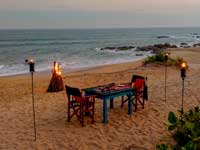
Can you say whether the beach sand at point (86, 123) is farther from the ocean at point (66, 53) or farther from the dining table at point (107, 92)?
the ocean at point (66, 53)

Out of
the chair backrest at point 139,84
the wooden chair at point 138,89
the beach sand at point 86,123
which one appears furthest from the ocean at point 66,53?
the chair backrest at point 139,84

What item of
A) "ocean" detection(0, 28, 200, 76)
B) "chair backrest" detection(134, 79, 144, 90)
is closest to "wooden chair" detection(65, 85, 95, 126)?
"chair backrest" detection(134, 79, 144, 90)

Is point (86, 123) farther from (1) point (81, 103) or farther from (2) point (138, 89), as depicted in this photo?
(2) point (138, 89)

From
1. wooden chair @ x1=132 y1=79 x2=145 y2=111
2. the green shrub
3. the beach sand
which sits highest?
wooden chair @ x1=132 y1=79 x2=145 y2=111

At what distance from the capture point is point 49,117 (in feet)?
28.1

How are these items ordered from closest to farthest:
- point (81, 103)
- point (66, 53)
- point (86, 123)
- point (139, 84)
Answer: point (81, 103)
point (86, 123)
point (139, 84)
point (66, 53)

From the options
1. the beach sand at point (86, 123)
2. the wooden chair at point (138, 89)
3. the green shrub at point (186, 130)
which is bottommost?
the beach sand at point (86, 123)

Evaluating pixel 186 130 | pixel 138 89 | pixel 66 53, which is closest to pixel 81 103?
pixel 138 89

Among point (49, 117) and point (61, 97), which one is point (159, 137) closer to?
point (49, 117)

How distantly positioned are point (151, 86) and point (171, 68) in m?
4.97

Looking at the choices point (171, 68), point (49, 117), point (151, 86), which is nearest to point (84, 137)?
point (49, 117)

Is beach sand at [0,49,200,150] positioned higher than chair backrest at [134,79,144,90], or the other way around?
chair backrest at [134,79,144,90]

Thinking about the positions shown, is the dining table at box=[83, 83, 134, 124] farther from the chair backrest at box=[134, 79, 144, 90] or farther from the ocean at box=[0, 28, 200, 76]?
the ocean at box=[0, 28, 200, 76]

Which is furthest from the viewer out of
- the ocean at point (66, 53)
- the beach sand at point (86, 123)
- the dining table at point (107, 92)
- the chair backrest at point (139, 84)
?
the ocean at point (66, 53)
